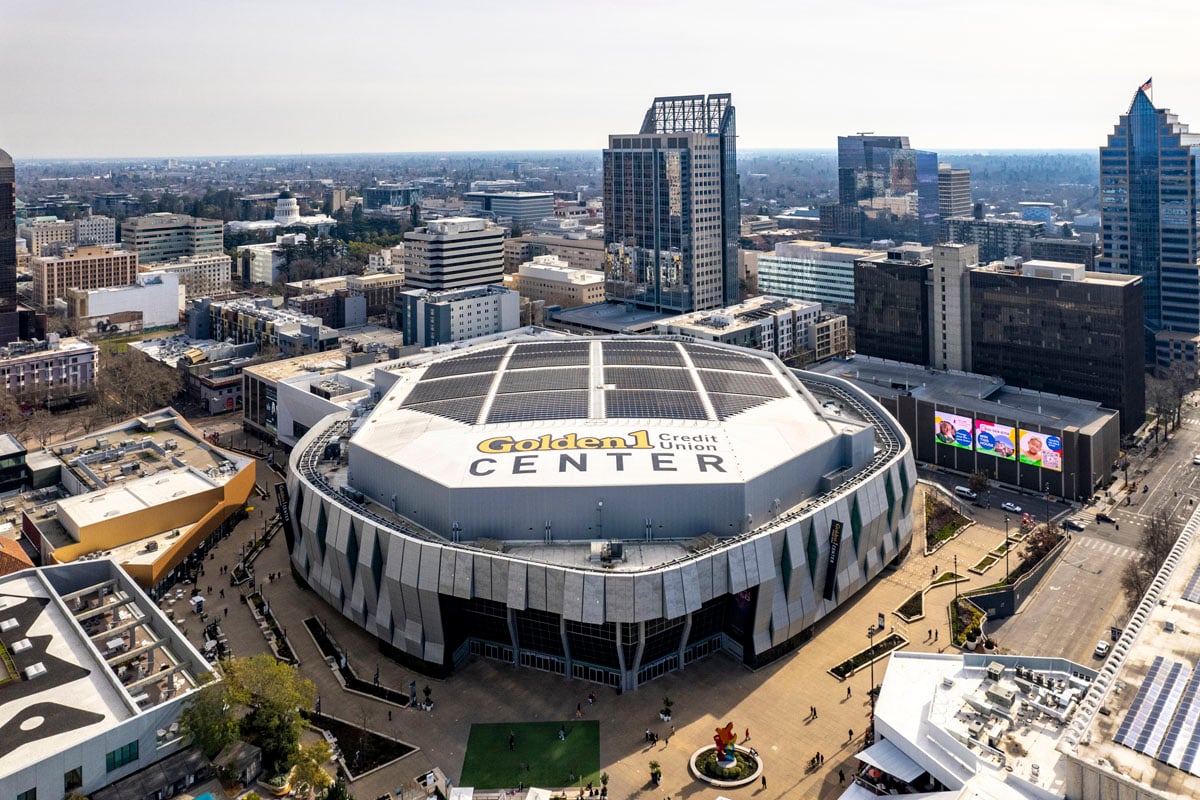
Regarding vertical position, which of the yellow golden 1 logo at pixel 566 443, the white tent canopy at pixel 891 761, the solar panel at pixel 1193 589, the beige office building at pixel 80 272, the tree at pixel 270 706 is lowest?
the white tent canopy at pixel 891 761

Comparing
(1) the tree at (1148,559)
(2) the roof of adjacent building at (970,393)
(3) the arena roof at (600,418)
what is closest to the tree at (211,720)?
(3) the arena roof at (600,418)

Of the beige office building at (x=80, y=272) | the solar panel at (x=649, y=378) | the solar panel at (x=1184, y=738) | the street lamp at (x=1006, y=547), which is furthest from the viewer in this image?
the beige office building at (x=80, y=272)

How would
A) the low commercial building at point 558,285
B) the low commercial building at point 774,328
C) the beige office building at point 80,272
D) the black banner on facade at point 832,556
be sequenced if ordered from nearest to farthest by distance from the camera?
the black banner on facade at point 832,556
the low commercial building at point 774,328
the low commercial building at point 558,285
the beige office building at point 80,272

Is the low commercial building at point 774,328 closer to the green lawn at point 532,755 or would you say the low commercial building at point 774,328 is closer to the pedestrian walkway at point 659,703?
the pedestrian walkway at point 659,703

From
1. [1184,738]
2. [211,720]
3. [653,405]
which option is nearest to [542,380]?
[653,405]

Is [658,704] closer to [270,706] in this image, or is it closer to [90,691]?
[270,706]

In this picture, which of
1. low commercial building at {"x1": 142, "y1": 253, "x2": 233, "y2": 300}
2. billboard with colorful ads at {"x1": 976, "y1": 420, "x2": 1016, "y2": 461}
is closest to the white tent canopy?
billboard with colorful ads at {"x1": 976, "y1": 420, "x2": 1016, "y2": 461}

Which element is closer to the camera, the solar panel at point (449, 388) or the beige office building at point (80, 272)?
the solar panel at point (449, 388)
